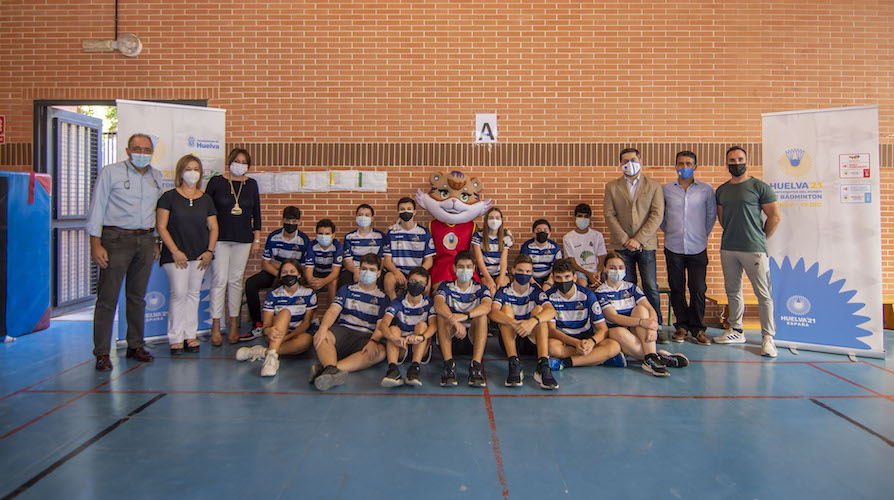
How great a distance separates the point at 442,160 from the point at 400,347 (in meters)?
3.17

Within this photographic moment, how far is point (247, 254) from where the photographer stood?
5.98 metres

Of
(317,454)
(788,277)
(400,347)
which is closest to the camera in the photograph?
(317,454)

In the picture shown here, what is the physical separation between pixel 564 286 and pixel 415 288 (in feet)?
4.78

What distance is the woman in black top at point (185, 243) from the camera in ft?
17.1

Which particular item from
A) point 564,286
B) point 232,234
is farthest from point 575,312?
point 232,234

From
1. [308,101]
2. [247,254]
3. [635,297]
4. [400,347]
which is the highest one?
[308,101]

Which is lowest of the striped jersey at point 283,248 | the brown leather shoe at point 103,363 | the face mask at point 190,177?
the brown leather shoe at point 103,363

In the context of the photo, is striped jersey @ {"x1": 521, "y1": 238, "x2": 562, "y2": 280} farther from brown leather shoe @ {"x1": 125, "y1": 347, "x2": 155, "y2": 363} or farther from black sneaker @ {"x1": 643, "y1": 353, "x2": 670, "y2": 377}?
brown leather shoe @ {"x1": 125, "y1": 347, "x2": 155, "y2": 363}

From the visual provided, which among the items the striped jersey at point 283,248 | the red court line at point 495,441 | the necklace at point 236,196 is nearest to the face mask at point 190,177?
the necklace at point 236,196

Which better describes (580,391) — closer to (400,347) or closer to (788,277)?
(400,347)

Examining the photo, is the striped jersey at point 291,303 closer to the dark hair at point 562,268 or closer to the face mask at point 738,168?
the dark hair at point 562,268

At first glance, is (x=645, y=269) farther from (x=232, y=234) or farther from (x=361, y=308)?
(x=232, y=234)

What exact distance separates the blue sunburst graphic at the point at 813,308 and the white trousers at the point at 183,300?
253 inches

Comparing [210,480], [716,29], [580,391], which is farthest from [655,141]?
[210,480]
